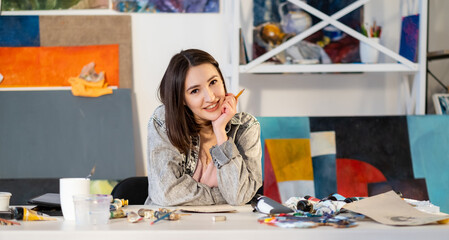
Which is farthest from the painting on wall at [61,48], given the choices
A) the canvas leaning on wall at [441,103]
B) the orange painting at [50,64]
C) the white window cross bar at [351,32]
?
the canvas leaning on wall at [441,103]

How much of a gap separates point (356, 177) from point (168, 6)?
67.7 inches

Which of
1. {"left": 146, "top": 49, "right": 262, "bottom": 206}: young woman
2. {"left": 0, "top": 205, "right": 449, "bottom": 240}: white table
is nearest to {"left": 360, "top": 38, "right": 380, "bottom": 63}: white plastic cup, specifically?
{"left": 146, "top": 49, "right": 262, "bottom": 206}: young woman

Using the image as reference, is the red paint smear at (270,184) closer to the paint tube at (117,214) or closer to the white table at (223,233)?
the paint tube at (117,214)

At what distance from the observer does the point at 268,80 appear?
3996 millimetres

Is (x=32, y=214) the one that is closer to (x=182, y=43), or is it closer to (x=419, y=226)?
(x=419, y=226)

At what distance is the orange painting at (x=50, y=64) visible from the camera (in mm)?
3910

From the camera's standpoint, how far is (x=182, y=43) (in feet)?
13.1

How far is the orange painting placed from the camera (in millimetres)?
3910

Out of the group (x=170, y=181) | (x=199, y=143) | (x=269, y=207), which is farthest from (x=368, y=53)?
(x=269, y=207)

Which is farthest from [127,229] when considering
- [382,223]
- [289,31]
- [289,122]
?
[289,31]

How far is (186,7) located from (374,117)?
148 centimetres

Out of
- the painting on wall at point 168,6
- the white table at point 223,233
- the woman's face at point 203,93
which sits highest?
the painting on wall at point 168,6

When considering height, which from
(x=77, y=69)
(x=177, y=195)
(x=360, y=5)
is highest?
(x=360, y=5)

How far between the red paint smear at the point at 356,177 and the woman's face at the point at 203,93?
1754mm
